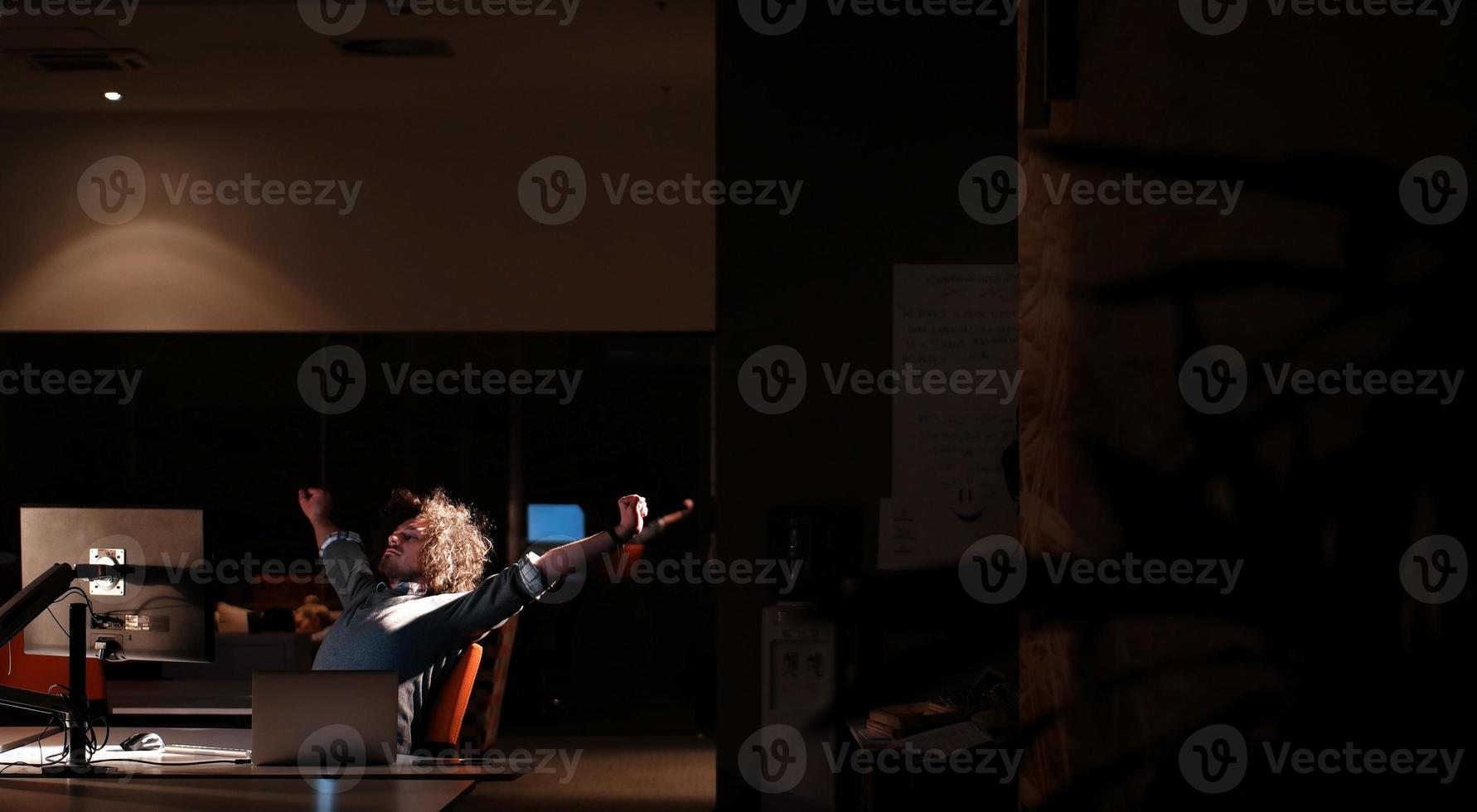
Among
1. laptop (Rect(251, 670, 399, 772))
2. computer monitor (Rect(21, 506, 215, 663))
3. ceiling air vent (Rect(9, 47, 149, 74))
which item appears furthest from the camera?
ceiling air vent (Rect(9, 47, 149, 74))

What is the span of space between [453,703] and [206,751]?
2.07 ft

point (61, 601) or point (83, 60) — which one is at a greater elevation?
point (83, 60)

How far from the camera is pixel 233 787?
2.64 m

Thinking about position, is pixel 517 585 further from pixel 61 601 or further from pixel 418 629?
pixel 61 601

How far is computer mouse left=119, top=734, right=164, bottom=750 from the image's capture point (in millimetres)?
3094

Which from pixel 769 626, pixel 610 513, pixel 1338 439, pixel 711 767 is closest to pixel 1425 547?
pixel 1338 439

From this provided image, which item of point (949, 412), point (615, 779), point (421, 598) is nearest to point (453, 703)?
point (421, 598)

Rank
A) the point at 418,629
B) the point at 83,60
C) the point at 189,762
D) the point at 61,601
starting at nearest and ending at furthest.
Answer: the point at 189,762
the point at 61,601
the point at 418,629
the point at 83,60

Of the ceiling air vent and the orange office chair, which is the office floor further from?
the ceiling air vent

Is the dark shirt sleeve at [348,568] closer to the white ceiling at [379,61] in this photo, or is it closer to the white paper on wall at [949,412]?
the white paper on wall at [949,412]

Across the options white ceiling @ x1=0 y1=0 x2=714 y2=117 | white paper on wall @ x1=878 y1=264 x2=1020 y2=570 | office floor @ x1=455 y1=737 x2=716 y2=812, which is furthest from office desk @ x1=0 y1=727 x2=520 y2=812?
white ceiling @ x1=0 y1=0 x2=714 y2=117

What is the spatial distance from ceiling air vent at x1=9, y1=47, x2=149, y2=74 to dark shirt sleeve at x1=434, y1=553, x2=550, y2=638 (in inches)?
113

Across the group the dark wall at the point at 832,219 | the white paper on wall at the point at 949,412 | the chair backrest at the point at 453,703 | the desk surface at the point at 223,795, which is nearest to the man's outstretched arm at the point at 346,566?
the chair backrest at the point at 453,703

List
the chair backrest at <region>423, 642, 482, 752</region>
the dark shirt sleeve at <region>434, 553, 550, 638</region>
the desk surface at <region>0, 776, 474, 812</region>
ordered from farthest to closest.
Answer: the dark shirt sleeve at <region>434, 553, 550, 638</region>, the chair backrest at <region>423, 642, 482, 752</region>, the desk surface at <region>0, 776, 474, 812</region>
